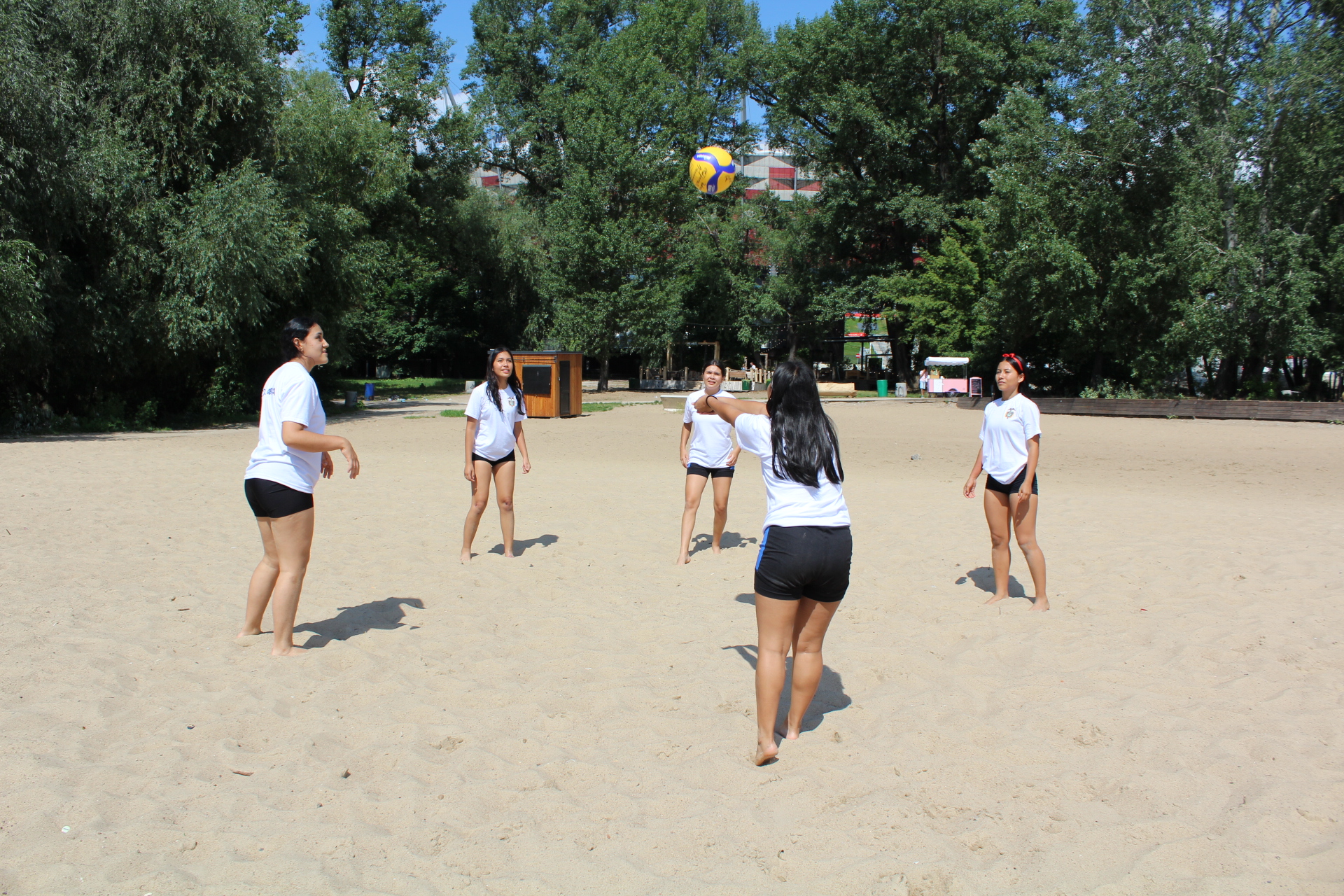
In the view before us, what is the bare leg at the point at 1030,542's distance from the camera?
6.09 m

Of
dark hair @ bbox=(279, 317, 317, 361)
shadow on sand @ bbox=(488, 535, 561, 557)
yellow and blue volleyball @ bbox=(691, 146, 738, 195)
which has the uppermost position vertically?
yellow and blue volleyball @ bbox=(691, 146, 738, 195)

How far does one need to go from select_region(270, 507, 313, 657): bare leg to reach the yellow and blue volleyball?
59.6ft

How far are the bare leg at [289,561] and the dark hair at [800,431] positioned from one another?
2.56 metres

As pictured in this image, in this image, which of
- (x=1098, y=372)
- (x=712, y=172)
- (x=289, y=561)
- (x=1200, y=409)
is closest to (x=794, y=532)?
(x=289, y=561)

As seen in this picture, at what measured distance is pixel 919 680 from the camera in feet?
15.9

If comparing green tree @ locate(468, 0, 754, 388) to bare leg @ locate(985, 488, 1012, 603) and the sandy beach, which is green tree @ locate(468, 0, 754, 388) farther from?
bare leg @ locate(985, 488, 1012, 603)

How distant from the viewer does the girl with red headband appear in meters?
6.04

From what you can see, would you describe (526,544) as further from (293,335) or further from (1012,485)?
(1012,485)

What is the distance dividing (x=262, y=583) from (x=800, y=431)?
10.4 feet

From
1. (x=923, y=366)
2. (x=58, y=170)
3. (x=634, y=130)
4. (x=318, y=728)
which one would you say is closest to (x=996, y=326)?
(x=923, y=366)

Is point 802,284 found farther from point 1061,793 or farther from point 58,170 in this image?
point 1061,793

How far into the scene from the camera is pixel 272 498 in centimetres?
467

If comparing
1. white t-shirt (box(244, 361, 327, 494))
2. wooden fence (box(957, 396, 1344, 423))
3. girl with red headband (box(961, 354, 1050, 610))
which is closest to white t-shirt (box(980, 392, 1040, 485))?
girl with red headband (box(961, 354, 1050, 610))

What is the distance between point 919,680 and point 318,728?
119 inches
